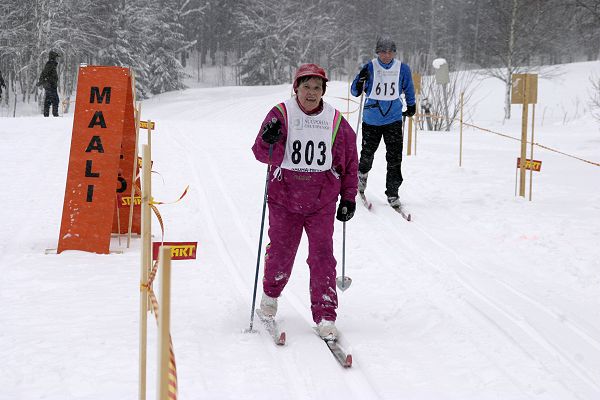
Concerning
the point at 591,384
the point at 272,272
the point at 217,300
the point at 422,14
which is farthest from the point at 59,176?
the point at 422,14

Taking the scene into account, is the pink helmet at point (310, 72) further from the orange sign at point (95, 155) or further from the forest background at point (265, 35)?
the forest background at point (265, 35)

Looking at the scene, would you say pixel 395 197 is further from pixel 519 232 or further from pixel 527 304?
pixel 527 304

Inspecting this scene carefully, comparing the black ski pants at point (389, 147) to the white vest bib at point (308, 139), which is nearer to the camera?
the white vest bib at point (308, 139)

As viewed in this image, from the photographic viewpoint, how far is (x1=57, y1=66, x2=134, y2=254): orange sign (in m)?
6.34

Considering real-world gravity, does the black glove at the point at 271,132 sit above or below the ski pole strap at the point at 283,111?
below

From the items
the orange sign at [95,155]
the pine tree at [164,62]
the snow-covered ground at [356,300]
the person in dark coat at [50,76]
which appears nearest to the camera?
the snow-covered ground at [356,300]

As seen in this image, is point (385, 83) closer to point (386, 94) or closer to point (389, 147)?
point (386, 94)

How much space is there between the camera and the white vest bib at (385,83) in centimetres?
807

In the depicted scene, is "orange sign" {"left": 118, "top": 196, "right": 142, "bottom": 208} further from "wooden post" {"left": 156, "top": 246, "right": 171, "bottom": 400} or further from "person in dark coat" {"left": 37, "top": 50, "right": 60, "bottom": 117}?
"person in dark coat" {"left": 37, "top": 50, "right": 60, "bottom": 117}

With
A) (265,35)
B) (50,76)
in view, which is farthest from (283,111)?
(265,35)

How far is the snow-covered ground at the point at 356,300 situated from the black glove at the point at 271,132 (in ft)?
4.60

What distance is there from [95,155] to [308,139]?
121 inches

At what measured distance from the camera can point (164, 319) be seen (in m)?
2.04

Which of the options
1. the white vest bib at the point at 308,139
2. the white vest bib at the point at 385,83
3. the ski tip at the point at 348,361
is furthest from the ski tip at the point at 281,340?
the white vest bib at the point at 385,83
